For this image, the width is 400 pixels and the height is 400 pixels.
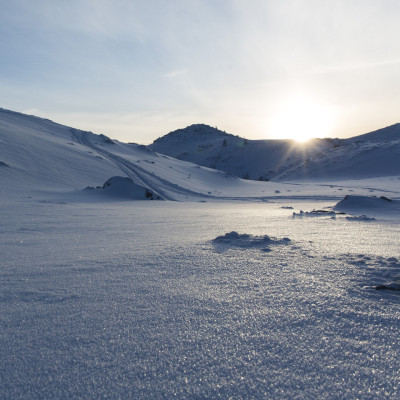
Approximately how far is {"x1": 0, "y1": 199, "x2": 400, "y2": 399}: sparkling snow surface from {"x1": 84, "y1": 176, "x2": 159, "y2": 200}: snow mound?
8.95m

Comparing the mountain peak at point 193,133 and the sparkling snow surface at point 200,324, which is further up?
the mountain peak at point 193,133

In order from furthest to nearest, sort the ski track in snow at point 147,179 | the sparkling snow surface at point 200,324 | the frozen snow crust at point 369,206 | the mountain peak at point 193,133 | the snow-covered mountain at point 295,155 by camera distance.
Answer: the mountain peak at point 193,133 < the snow-covered mountain at point 295,155 < the ski track in snow at point 147,179 < the frozen snow crust at point 369,206 < the sparkling snow surface at point 200,324

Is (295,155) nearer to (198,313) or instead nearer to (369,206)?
(369,206)

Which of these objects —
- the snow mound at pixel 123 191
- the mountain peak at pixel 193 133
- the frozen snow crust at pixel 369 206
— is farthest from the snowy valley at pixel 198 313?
the mountain peak at pixel 193 133

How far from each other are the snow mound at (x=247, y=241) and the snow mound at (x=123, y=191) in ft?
28.5

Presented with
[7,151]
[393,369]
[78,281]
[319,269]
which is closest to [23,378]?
[78,281]

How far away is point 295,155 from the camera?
1679 inches

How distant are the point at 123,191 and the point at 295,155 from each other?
112 feet

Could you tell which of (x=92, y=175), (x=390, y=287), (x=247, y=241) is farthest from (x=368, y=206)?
(x=92, y=175)

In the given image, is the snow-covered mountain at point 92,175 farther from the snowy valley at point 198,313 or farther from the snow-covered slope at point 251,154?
the snow-covered slope at point 251,154

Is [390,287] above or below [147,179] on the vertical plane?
A: below

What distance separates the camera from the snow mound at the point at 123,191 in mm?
11953

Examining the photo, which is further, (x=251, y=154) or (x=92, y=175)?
(x=251, y=154)


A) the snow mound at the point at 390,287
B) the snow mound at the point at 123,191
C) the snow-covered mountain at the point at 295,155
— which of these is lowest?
the snow mound at the point at 123,191
